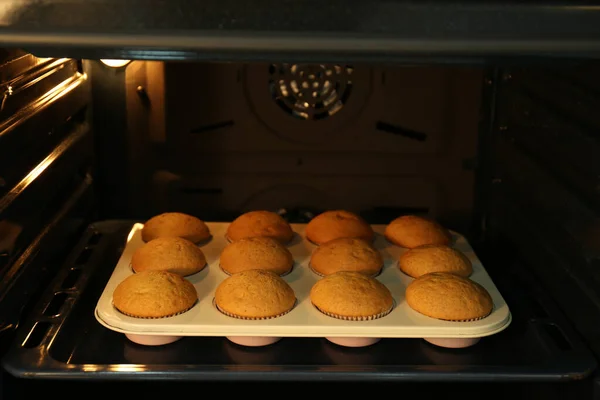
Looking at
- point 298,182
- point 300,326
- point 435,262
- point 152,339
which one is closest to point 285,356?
point 300,326

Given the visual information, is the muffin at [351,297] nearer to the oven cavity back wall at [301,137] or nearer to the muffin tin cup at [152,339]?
the muffin tin cup at [152,339]

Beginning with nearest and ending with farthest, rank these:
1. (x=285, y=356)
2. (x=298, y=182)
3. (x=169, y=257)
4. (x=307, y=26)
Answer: (x=307, y=26) → (x=285, y=356) → (x=169, y=257) → (x=298, y=182)

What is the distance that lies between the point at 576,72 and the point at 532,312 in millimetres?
401

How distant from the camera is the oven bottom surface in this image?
3.45ft

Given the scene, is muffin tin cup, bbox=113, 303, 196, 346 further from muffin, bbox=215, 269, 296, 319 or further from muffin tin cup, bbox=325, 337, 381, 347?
muffin tin cup, bbox=325, 337, 381, 347

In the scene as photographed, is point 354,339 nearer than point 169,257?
Yes

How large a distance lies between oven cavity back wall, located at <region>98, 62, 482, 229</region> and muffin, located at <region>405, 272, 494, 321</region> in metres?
0.34

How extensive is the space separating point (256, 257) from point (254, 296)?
15 cm

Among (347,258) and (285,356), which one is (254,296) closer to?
(285,356)

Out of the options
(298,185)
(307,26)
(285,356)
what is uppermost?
(307,26)

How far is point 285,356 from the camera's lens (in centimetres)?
110

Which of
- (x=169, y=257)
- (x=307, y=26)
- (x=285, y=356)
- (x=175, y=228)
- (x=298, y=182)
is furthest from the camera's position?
(x=298, y=182)

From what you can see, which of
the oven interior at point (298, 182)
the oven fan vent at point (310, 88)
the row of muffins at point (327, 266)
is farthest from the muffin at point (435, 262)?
the oven fan vent at point (310, 88)

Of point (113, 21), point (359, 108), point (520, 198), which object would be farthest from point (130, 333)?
point (520, 198)
